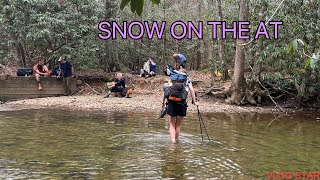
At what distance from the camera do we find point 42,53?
62.7 feet

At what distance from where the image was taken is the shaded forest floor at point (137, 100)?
13781mm

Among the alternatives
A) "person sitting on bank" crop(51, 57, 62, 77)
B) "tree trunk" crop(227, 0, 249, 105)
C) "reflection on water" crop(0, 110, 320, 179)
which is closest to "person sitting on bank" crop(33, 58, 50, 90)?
"person sitting on bank" crop(51, 57, 62, 77)

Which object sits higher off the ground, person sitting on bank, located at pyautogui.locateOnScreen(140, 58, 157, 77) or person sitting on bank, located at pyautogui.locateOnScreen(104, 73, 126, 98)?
person sitting on bank, located at pyautogui.locateOnScreen(140, 58, 157, 77)

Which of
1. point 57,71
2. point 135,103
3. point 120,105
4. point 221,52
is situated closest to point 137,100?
point 135,103

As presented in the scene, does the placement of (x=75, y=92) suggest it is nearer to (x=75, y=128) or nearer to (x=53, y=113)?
(x=53, y=113)

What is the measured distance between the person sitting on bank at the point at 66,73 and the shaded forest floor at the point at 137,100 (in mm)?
566

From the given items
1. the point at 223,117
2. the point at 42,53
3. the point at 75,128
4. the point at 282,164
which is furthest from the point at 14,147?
the point at 42,53

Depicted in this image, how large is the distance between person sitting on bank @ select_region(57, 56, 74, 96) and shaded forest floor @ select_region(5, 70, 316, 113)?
1.86ft

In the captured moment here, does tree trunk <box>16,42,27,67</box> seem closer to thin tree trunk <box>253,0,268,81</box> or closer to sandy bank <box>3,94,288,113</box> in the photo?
sandy bank <box>3,94,288,113</box>

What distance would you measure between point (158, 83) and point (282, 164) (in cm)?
1281

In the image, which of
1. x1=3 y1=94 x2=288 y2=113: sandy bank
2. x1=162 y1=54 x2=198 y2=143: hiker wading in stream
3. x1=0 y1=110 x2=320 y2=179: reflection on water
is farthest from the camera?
x1=3 y1=94 x2=288 y2=113: sandy bank

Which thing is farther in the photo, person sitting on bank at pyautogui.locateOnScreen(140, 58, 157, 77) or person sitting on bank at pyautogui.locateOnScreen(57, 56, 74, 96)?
person sitting on bank at pyautogui.locateOnScreen(140, 58, 157, 77)

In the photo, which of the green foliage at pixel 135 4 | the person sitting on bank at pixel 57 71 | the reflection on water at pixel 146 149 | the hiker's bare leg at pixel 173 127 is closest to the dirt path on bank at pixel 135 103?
the person sitting on bank at pixel 57 71

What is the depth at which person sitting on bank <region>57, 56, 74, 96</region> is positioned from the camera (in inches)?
663
